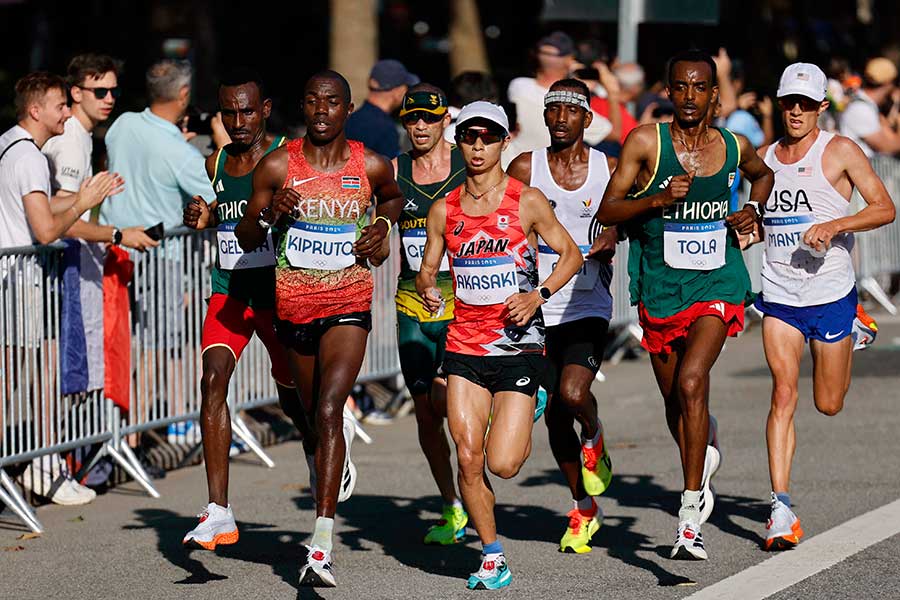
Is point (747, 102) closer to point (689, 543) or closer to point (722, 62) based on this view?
point (722, 62)

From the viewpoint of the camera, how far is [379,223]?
8.25 metres

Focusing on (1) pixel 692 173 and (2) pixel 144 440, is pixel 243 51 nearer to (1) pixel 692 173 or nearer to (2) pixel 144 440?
(2) pixel 144 440

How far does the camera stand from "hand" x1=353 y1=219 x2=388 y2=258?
26.5ft

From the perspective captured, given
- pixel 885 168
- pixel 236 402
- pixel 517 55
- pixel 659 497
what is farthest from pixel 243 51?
pixel 659 497

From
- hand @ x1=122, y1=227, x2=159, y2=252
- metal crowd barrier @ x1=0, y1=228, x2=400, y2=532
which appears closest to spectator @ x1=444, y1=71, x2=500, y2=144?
metal crowd barrier @ x1=0, y1=228, x2=400, y2=532

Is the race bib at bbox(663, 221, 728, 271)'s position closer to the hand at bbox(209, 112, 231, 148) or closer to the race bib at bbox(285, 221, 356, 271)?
the race bib at bbox(285, 221, 356, 271)

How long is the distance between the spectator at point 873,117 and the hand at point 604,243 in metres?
8.59

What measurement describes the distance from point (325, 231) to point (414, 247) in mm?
1087

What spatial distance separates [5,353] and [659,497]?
3.52 meters

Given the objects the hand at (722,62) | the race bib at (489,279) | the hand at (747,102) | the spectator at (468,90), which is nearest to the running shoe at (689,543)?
the race bib at (489,279)

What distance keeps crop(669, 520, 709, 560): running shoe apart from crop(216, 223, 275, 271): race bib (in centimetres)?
227

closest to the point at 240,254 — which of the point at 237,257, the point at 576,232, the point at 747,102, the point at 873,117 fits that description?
the point at 237,257

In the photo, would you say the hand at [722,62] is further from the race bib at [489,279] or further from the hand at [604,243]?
the race bib at [489,279]

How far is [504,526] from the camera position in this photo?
943 cm
